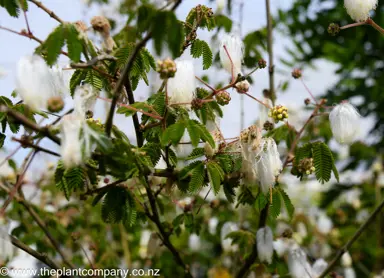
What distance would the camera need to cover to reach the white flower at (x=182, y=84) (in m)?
1.46

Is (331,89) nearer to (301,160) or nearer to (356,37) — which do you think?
(356,37)

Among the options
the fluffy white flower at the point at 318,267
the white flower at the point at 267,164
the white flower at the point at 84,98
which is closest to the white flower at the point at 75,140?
the white flower at the point at 84,98

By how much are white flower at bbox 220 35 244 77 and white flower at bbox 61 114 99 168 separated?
2.10 feet

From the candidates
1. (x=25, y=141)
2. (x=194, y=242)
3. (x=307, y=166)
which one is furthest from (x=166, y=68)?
(x=194, y=242)

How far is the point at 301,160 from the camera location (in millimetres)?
1613

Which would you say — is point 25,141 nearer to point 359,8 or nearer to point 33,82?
point 33,82

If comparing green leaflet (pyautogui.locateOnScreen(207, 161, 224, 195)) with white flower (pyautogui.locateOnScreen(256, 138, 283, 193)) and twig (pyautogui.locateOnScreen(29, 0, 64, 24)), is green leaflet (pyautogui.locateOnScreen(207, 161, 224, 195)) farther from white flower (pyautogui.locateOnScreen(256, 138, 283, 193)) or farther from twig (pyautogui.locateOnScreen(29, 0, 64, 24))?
twig (pyautogui.locateOnScreen(29, 0, 64, 24))

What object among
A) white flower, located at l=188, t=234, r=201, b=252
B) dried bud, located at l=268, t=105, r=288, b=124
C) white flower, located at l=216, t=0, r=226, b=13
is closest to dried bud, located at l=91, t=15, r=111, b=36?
dried bud, located at l=268, t=105, r=288, b=124

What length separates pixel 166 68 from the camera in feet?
3.86

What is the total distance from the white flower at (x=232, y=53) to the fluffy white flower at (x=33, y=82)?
0.63 m

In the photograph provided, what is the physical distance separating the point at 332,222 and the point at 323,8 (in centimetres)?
278

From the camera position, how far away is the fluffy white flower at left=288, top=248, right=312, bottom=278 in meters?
2.06

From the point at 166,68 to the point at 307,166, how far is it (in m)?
0.65

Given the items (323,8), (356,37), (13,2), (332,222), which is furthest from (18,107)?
(323,8)
